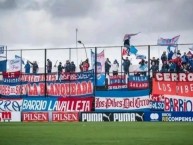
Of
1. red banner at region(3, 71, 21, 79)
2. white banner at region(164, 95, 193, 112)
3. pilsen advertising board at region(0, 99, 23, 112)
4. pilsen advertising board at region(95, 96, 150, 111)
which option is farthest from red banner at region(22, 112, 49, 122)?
white banner at region(164, 95, 193, 112)

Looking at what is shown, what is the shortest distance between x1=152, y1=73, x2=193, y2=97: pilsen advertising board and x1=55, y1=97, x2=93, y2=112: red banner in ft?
14.4

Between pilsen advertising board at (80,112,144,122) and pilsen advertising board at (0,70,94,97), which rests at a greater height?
pilsen advertising board at (0,70,94,97)

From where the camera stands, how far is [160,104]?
31781 mm

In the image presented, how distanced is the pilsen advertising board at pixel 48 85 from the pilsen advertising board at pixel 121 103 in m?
1.80

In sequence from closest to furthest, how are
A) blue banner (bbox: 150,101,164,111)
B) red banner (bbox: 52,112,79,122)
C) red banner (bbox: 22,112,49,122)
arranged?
blue banner (bbox: 150,101,164,111), red banner (bbox: 52,112,79,122), red banner (bbox: 22,112,49,122)

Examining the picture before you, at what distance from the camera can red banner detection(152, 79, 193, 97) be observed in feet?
104

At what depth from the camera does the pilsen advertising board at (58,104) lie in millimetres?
33344

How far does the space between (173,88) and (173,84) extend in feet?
0.84

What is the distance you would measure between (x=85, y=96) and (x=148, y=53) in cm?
525

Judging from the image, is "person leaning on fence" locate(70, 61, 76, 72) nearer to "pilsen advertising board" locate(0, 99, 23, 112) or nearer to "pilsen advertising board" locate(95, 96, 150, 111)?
"pilsen advertising board" locate(0, 99, 23, 112)

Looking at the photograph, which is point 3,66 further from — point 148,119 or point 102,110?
point 148,119

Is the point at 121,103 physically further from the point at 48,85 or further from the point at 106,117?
the point at 48,85

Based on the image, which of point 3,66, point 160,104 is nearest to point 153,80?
point 160,104

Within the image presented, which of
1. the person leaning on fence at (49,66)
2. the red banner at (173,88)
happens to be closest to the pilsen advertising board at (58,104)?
the person leaning on fence at (49,66)
